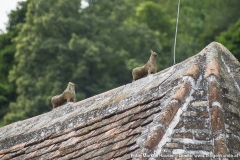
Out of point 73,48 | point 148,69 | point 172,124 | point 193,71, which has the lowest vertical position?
point 172,124

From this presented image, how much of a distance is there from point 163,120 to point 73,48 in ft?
159

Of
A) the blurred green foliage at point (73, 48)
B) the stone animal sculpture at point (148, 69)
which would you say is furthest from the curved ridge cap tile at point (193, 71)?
the blurred green foliage at point (73, 48)

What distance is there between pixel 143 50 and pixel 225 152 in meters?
52.9

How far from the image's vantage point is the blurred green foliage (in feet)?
181

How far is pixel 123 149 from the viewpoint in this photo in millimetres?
8430

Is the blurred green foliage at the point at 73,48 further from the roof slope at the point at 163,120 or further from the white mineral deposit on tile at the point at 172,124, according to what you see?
the white mineral deposit on tile at the point at 172,124

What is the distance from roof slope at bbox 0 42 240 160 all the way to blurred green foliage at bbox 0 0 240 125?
4047 cm

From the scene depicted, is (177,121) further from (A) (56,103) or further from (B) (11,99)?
(B) (11,99)

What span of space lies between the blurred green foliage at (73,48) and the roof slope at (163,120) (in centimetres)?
4047

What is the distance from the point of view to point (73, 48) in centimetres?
5656

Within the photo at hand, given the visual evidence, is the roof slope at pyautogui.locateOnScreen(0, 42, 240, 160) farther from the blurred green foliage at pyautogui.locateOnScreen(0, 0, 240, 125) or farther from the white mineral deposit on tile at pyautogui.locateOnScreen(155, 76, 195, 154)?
the blurred green foliage at pyautogui.locateOnScreen(0, 0, 240, 125)

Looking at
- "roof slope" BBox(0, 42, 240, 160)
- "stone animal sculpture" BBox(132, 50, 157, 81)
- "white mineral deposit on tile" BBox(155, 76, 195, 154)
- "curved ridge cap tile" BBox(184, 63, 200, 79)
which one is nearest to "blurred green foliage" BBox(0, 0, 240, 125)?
"stone animal sculpture" BBox(132, 50, 157, 81)

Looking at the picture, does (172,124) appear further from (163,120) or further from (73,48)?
(73,48)

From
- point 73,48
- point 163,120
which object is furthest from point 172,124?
point 73,48
